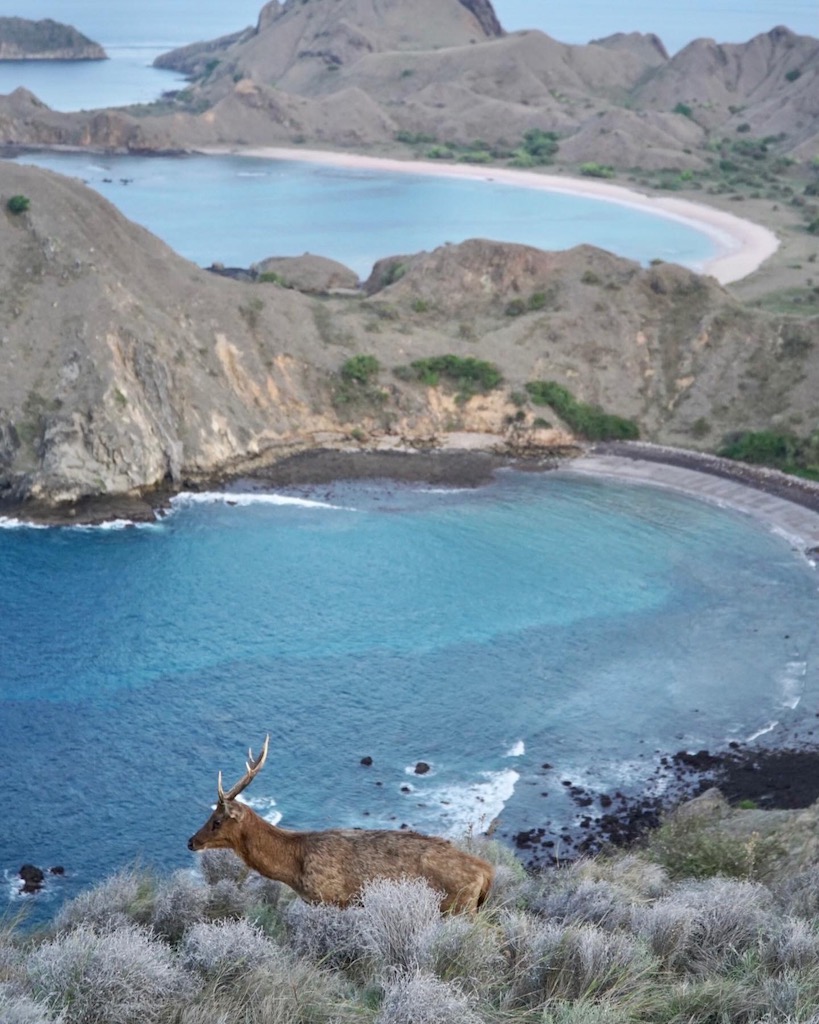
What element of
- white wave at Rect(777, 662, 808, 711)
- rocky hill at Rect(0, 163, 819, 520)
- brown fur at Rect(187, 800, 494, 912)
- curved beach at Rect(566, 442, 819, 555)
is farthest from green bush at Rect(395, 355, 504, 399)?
brown fur at Rect(187, 800, 494, 912)

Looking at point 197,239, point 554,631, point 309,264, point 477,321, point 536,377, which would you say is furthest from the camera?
point 197,239

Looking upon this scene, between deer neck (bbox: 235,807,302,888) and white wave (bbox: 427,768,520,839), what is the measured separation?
808 inches

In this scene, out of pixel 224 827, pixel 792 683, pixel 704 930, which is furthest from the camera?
pixel 792 683

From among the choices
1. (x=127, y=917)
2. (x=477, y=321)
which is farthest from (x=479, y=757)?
(x=477, y=321)

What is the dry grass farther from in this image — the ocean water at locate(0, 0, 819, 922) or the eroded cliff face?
the eroded cliff face

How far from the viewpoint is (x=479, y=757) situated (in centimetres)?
4453

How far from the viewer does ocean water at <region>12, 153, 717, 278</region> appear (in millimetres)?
133750

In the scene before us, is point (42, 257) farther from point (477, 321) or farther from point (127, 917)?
point (127, 917)

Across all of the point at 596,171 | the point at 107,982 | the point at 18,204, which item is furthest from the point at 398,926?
the point at 596,171

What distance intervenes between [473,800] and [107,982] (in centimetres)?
2776

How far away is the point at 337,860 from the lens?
19312mm

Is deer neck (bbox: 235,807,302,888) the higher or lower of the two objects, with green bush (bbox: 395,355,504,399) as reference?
higher

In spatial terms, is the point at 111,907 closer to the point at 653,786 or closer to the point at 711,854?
the point at 711,854

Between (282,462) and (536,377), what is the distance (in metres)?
17.9
